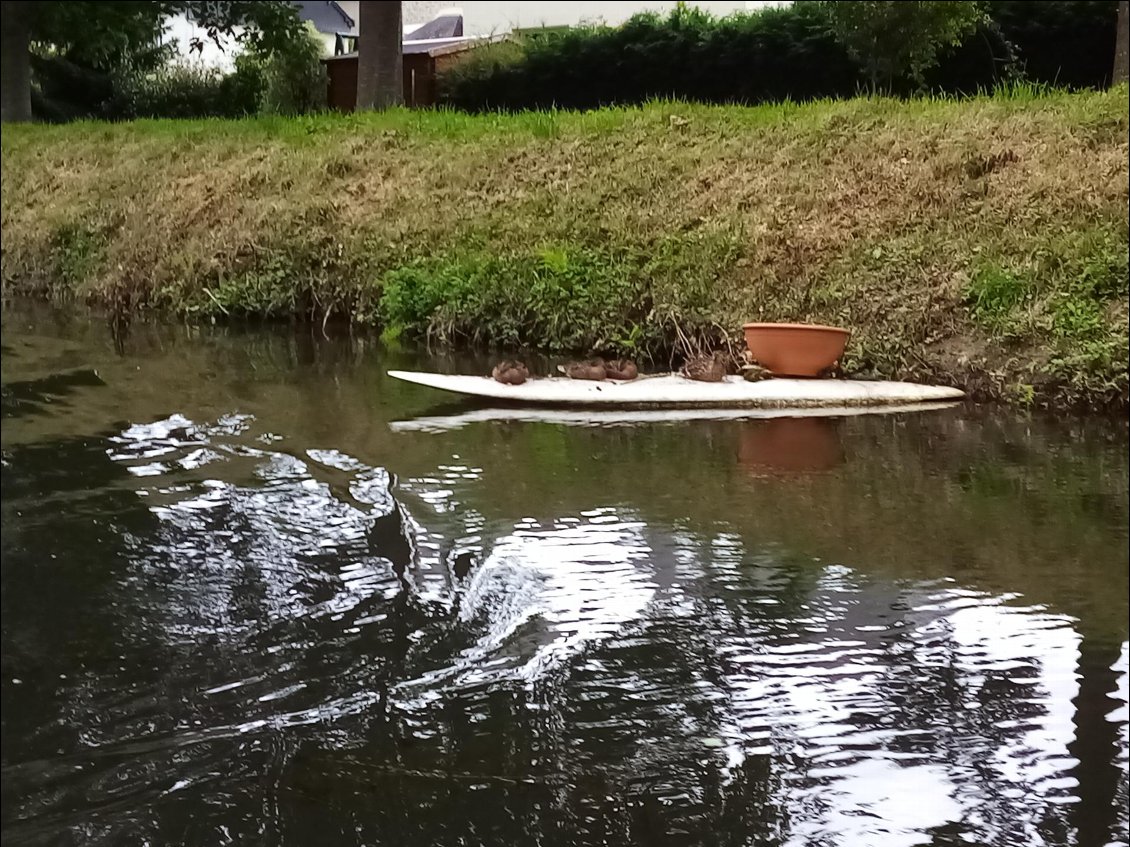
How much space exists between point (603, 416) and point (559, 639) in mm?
2062

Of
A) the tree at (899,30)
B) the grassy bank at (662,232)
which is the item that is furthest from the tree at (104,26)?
the tree at (899,30)

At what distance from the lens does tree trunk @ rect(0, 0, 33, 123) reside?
10.9m

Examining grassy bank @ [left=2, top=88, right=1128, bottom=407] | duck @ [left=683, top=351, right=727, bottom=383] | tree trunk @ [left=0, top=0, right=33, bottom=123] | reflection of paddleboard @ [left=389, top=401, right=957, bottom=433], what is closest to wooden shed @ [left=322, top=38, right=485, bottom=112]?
grassy bank @ [left=2, top=88, right=1128, bottom=407]

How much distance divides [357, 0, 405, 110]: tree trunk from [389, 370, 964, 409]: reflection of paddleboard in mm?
5465

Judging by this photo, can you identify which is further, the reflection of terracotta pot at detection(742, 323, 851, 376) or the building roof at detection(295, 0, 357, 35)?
the building roof at detection(295, 0, 357, 35)

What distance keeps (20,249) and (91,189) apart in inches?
30.2

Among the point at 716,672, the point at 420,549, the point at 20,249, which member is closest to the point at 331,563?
the point at 420,549

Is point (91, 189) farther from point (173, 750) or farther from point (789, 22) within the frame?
point (173, 750)

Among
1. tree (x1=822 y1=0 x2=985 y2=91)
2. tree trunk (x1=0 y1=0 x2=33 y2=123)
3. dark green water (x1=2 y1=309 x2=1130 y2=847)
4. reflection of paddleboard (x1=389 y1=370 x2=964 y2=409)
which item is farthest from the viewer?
tree trunk (x1=0 y1=0 x2=33 y2=123)

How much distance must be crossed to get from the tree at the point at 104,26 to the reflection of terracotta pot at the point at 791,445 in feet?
25.4

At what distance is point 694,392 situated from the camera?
4.39 metres

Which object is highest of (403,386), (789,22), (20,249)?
(789,22)

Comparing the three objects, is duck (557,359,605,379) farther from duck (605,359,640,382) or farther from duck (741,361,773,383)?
duck (741,361,773,383)

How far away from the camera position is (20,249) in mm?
8414
